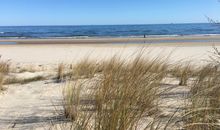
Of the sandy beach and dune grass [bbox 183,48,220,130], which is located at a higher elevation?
dune grass [bbox 183,48,220,130]

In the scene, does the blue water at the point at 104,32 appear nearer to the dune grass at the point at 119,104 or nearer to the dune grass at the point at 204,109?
the dune grass at the point at 119,104

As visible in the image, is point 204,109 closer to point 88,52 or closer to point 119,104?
point 119,104

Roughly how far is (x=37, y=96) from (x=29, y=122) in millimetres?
1818

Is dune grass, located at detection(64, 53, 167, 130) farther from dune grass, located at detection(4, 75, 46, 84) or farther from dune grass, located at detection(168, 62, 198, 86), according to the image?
dune grass, located at detection(4, 75, 46, 84)

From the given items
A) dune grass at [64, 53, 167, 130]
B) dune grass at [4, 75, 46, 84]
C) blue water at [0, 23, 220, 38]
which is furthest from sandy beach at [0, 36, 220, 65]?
blue water at [0, 23, 220, 38]

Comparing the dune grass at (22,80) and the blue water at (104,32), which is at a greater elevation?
the dune grass at (22,80)

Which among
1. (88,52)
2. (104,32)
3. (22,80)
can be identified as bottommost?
(104,32)

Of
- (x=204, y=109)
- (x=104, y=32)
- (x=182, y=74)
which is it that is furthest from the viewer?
(x=104, y=32)

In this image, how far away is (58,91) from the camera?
20.8 ft

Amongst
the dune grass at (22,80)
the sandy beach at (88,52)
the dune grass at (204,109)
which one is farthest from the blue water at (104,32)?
the dune grass at (204,109)

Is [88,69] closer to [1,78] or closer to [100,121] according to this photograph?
[1,78]

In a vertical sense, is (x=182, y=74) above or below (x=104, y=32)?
above

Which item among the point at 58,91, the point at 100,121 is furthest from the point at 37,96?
the point at 100,121

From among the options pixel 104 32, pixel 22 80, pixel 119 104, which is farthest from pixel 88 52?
pixel 104 32
